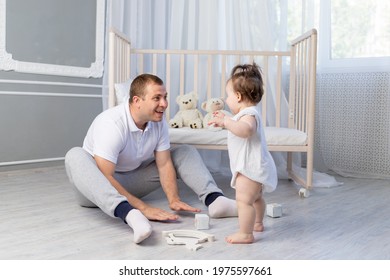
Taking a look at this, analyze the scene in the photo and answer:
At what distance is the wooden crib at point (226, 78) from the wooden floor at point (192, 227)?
0.26 metres

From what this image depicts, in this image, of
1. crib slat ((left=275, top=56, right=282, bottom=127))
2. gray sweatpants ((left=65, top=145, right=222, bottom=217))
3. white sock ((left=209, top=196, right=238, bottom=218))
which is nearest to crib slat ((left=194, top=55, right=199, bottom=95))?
crib slat ((left=275, top=56, right=282, bottom=127))

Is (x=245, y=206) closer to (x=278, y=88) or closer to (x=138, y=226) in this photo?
(x=138, y=226)

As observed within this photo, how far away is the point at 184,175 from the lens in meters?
1.85

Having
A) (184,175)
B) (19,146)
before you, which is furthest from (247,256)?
(19,146)

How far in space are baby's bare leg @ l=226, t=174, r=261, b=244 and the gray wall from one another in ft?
5.76

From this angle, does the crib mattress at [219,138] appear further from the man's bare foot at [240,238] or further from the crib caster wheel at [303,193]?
the man's bare foot at [240,238]

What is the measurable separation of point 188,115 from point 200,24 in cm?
68

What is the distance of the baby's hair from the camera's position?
1404 millimetres

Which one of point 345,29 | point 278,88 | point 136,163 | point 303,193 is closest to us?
point 136,163

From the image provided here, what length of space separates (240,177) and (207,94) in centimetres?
146

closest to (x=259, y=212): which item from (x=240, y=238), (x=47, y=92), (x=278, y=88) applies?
(x=240, y=238)

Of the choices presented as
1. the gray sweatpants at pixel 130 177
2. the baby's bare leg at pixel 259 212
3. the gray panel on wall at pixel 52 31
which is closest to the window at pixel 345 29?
the gray panel on wall at pixel 52 31

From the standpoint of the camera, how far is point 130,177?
1.85 metres
